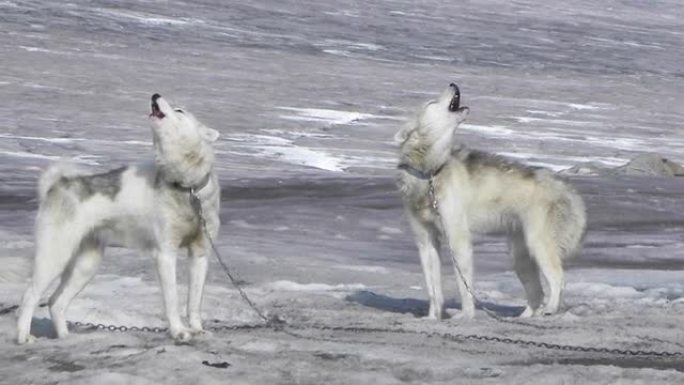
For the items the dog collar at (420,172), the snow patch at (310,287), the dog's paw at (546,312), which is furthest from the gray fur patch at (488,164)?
the snow patch at (310,287)

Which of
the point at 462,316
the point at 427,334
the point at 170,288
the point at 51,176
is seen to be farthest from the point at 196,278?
the point at 462,316

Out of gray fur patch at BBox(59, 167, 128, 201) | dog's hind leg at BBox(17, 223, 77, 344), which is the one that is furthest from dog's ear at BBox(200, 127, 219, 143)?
dog's hind leg at BBox(17, 223, 77, 344)

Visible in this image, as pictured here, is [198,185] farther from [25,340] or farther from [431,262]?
[431,262]

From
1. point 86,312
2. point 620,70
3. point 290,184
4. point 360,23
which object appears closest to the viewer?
point 86,312

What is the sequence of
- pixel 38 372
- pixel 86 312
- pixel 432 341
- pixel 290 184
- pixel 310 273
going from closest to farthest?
pixel 38 372
pixel 432 341
pixel 86 312
pixel 310 273
pixel 290 184

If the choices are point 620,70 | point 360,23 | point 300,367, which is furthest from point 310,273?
point 360,23

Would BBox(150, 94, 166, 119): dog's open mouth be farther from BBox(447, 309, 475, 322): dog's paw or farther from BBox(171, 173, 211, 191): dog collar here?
BBox(447, 309, 475, 322): dog's paw

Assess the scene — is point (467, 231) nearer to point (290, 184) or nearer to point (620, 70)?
point (290, 184)

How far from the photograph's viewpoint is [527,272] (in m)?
8.79

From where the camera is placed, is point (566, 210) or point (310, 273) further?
point (310, 273)

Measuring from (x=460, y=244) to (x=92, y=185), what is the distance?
236 centimetres

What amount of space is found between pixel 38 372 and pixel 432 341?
6.81 ft

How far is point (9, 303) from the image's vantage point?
8.23 metres

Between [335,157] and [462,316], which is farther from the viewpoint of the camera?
[335,157]
